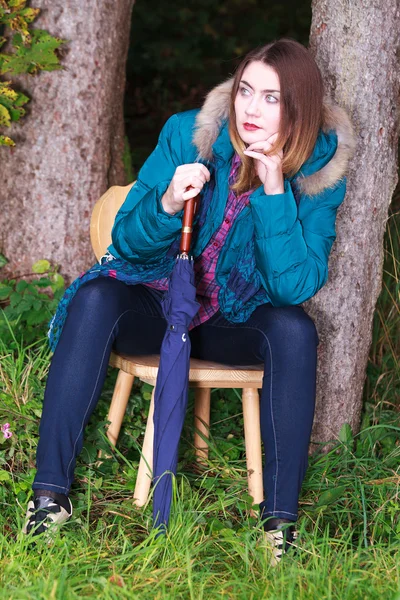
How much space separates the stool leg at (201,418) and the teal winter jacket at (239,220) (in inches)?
17.3

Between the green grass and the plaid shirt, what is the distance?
514 millimetres

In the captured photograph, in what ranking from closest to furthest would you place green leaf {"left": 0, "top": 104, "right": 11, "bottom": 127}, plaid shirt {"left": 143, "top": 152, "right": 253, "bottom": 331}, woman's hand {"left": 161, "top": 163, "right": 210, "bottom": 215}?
woman's hand {"left": 161, "top": 163, "right": 210, "bottom": 215}, plaid shirt {"left": 143, "top": 152, "right": 253, "bottom": 331}, green leaf {"left": 0, "top": 104, "right": 11, "bottom": 127}

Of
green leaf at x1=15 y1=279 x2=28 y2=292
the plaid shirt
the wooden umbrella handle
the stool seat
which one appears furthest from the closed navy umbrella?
green leaf at x1=15 y1=279 x2=28 y2=292

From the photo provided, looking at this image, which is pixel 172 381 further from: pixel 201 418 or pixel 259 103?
pixel 259 103

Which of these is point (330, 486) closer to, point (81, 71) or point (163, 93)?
point (81, 71)

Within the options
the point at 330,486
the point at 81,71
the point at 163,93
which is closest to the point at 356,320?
the point at 330,486

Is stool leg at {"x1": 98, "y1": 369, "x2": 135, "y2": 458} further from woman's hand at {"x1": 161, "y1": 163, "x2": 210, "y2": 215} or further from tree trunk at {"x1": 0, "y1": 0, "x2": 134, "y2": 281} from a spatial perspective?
tree trunk at {"x1": 0, "y1": 0, "x2": 134, "y2": 281}

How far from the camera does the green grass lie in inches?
87.5

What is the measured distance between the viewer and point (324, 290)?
3.14m

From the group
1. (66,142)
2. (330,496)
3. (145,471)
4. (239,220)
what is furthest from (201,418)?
(66,142)

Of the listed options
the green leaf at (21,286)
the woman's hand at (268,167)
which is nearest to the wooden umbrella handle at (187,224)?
the woman's hand at (268,167)

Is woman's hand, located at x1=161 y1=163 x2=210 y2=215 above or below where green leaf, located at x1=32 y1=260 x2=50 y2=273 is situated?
above

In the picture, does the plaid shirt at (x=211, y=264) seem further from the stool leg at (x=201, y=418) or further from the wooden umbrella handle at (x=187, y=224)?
the stool leg at (x=201, y=418)

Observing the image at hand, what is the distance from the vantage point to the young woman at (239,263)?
2531mm
